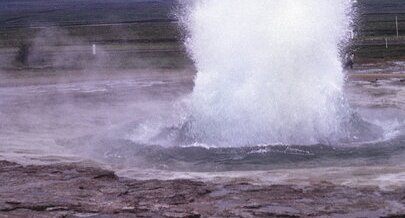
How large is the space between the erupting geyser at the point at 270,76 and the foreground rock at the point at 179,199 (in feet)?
10.4

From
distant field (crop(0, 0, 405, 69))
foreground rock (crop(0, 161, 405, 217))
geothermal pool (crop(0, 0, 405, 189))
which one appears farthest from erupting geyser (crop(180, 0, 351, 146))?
distant field (crop(0, 0, 405, 69))

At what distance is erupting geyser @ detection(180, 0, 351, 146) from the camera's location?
1095cm

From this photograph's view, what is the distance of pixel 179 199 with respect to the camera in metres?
6.98

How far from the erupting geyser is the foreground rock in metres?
3.16

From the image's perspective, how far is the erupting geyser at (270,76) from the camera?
35.9ft

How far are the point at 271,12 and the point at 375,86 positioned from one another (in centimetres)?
631

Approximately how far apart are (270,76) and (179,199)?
4.93 metres

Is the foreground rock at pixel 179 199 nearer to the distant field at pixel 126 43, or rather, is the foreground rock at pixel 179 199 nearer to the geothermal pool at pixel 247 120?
the geothermal pool at pixel 247 120

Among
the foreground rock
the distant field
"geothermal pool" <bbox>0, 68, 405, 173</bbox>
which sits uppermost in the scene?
the distant field

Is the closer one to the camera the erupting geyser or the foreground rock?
the foreground rock

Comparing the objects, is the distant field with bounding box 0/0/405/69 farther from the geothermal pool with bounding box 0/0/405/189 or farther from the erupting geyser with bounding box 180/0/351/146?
the erupting geyser with bounding box 180/0/351/146

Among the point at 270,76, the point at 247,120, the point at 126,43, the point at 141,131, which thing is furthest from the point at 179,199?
the point at 126,43

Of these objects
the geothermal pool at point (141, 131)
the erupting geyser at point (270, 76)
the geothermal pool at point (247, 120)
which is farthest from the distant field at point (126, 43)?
the erupting geyser at point (270, 76)

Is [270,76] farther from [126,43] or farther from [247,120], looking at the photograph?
[126,43]
